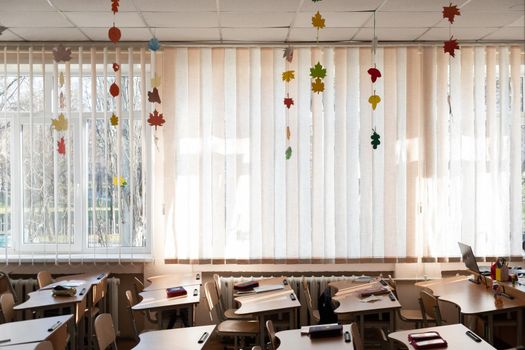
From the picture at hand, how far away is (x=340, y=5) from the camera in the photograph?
4910mm

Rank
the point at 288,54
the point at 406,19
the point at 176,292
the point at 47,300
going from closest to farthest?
1. the point at 47,300
2. the point at 176,292
3. the point at 406,19
4. the point at 288,54

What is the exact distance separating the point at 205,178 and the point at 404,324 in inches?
101

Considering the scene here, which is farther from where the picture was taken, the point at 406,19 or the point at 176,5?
the point at 406,19

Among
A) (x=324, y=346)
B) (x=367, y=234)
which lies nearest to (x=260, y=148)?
(x=367, y=234)

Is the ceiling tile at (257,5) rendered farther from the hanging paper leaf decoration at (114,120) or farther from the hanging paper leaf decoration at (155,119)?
the hanging paper leaf decoration at (114,120)

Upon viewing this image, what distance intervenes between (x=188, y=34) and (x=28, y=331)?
3.18m

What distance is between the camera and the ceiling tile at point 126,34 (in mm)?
5648

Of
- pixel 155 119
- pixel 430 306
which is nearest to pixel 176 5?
pixel 155 119

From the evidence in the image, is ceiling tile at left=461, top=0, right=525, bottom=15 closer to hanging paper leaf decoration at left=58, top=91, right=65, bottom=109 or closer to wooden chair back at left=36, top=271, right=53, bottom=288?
hanging paper leaf decoration at left=58, top=91, right=65, bottom=109

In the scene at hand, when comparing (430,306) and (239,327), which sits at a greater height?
(430,306)

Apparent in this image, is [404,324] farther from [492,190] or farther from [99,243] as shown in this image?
[99,243]

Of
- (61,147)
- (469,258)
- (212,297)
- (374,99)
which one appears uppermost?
(374,99)

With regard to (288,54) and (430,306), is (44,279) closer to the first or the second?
(288,54)

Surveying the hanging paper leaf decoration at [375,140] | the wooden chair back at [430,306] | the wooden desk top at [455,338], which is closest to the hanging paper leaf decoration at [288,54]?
the hanging paper leaf decoration at [375,140]
